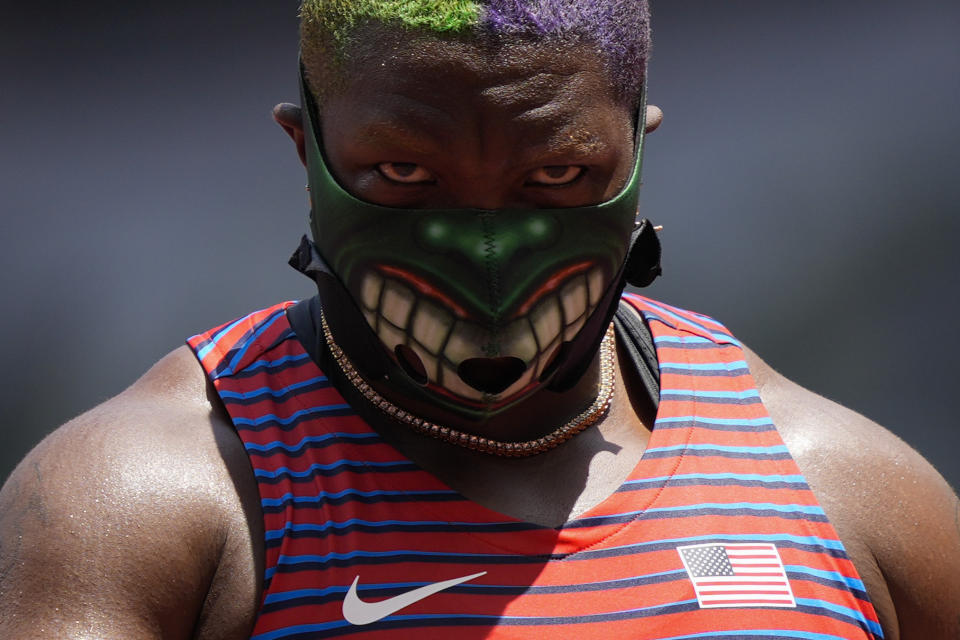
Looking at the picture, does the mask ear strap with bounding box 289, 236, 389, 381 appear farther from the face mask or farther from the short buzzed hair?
the short buzzed hair

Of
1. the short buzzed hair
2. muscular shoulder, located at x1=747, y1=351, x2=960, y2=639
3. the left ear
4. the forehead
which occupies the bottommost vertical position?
muscular shoulder, located at x1=747, y1=351, x2=960, y2=639

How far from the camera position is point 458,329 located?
190cm

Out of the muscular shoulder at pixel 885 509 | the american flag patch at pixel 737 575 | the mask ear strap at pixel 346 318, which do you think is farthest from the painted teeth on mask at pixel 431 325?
the muscular shoulder at pixel 885 509

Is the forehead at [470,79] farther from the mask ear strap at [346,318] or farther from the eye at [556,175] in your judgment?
the mask ear strap at [346,318]

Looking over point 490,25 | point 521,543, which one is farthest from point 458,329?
point 490,25

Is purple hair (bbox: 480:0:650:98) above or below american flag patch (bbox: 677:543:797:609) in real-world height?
above

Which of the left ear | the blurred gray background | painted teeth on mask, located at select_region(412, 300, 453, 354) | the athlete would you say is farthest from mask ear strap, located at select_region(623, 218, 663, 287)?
the blurred gray background

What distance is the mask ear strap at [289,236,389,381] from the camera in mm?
2045

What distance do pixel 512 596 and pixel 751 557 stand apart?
425 millimetres

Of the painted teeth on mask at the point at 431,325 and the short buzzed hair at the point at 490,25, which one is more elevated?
the short buzzed hair at the point at 490,25

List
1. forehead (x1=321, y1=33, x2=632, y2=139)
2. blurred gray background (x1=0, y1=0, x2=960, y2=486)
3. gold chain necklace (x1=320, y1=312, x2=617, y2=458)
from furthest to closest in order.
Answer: blurred gray background (x1=0, y1=0, x2=960, y2=486)
gold chain necklace (x1=320, y1=312, x2=617, y2=458)
forehead (x1=321, y1=33, x2=632, y2=139)

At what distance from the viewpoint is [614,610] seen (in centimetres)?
192

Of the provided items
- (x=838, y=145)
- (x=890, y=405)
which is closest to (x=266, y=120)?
(x=838, y=145)

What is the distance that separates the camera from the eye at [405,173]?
1919 mm
